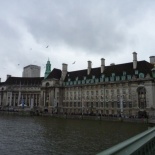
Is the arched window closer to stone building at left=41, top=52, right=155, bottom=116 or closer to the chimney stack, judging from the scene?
stone building at left=41, top=52, right=155, bottom=116

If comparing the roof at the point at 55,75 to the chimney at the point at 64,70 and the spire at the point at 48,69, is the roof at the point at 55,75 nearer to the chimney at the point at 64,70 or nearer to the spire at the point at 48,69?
the chimney at the point at 64,70

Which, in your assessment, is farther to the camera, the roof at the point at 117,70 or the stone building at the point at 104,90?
the roof at the point at 117,70

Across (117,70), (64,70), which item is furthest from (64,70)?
(117,70)

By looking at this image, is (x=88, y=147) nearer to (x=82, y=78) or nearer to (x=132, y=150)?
(x=132, y=150)

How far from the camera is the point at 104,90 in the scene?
87.6 metres

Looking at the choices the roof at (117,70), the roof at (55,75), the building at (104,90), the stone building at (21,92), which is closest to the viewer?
the building at (104,90)

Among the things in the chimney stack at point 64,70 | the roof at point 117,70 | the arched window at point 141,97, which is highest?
the chimney stack at point 64,70

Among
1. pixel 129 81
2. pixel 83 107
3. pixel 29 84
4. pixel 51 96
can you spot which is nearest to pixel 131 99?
pixel 129 81

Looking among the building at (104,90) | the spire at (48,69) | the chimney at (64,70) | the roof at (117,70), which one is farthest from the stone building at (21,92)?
the roof at (117,70)

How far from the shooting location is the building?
74.8 m

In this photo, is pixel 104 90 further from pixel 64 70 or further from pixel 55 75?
pixel 55 75

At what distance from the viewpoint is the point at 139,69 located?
260 ft

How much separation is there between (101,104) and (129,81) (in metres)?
16.2

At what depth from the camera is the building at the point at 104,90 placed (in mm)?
74812
